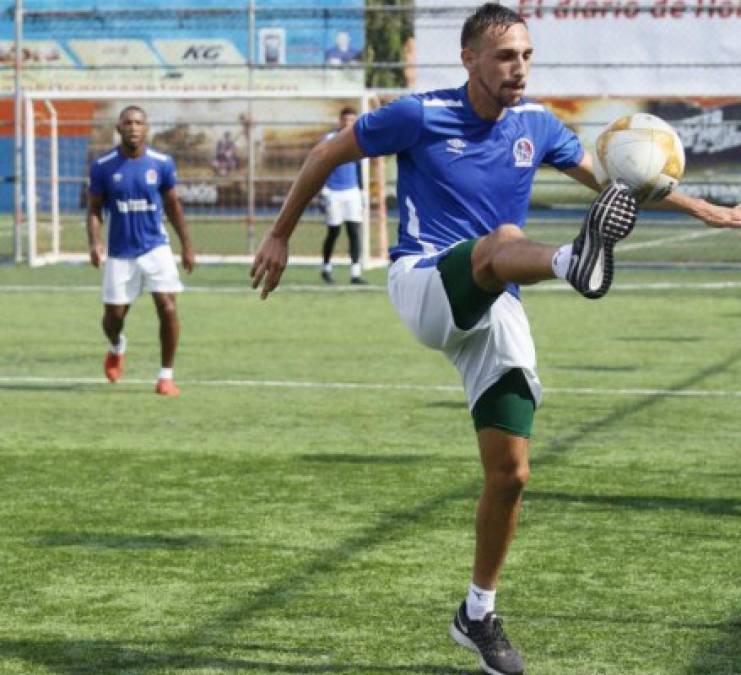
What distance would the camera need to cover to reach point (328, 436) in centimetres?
1105

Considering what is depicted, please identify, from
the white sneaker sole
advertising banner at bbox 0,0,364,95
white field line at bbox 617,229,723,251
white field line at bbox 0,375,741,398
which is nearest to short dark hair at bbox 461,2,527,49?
the white sneaker sole

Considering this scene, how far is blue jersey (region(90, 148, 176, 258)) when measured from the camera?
13.8 m

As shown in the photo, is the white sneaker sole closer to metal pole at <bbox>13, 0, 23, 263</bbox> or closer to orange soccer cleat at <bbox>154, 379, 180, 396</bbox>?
orange soccer cleat at <bbox>154, 379, 180, 396</bbox>

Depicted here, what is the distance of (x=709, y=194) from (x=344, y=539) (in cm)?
2466

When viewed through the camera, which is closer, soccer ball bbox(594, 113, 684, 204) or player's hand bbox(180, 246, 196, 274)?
soccer ball bbox(594, 113, 684, 204)

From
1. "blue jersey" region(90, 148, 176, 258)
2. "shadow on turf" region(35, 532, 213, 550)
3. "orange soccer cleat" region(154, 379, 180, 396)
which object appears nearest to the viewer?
"shadow on turf" region(35, 532, 213, 550)

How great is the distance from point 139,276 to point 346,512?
18.6 feet

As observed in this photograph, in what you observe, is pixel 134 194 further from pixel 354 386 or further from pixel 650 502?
pixel 650 502

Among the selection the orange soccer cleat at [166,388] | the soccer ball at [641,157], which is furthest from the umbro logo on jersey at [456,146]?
the orange soccer cleat at [166,388]

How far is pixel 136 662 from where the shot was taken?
5.89 m

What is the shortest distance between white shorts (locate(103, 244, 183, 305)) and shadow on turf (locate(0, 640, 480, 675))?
25.1 ft

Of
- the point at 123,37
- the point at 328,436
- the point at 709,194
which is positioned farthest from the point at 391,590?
the point at 123,37

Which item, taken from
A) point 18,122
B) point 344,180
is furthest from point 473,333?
point 18,122

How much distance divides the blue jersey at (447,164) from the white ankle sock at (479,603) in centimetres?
111
